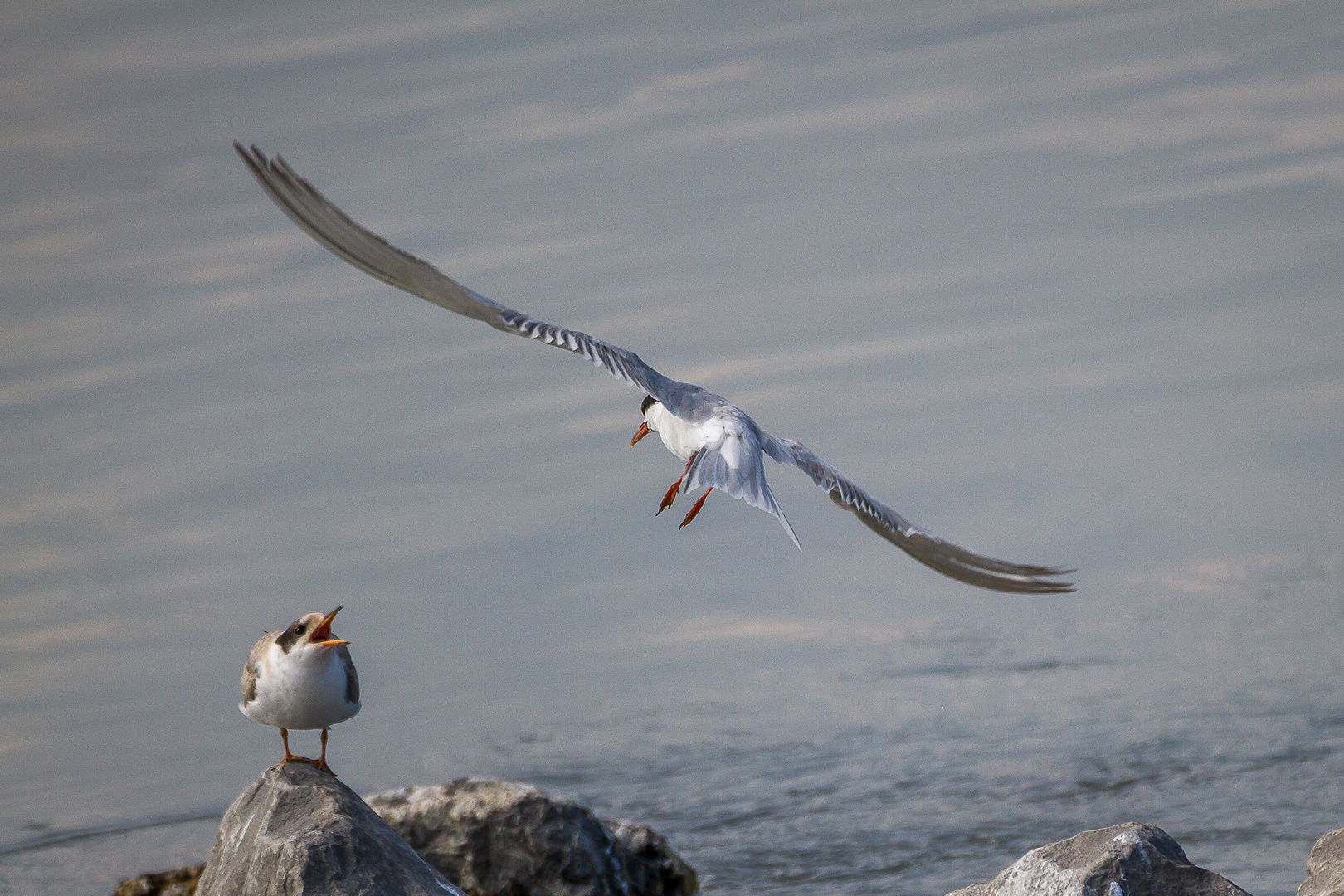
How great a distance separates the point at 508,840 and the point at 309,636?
4.50ft

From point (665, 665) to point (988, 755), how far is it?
5.68ft

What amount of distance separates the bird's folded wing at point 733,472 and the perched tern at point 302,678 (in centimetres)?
122

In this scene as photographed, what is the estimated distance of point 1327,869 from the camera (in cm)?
420

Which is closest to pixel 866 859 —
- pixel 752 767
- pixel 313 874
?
pixel 752 767

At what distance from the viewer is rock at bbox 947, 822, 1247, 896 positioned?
13.1 ft

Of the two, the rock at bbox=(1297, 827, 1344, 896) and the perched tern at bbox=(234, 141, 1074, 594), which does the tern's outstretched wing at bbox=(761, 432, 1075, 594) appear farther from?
the rock at bbox=(1297, 827, 1344, 896)

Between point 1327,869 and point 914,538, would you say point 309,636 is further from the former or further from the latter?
point 1327,869

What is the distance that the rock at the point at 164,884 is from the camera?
5.79 meters

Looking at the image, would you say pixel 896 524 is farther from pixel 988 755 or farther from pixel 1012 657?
pixel 1012 657

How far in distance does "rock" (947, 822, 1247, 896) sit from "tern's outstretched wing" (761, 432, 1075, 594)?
1.52m

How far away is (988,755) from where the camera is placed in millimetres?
6645

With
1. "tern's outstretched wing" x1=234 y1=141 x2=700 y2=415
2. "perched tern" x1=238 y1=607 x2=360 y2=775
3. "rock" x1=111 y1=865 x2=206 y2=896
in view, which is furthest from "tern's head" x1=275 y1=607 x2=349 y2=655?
"rock" x1=111 y1=865 x2=206 y2=896

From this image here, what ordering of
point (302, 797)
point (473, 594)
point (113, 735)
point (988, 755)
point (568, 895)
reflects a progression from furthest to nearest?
point (473, 594)
point (113, 735)
point (988, 755)
point (568, 895)
point (302, 797)

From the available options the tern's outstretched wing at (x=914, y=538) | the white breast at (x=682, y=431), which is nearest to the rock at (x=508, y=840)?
the white breast at (x=682, y=431)
